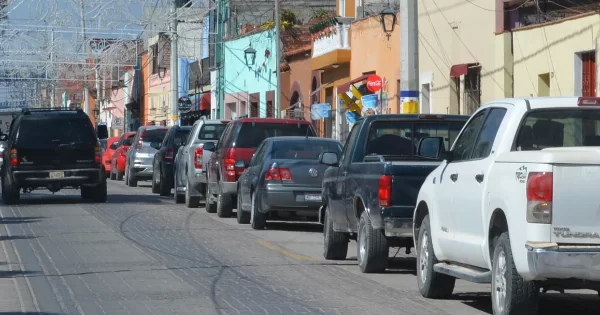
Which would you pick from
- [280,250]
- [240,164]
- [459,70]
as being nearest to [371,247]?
[280,250]

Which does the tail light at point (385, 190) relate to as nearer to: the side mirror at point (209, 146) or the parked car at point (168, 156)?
the side mirror at point (209, 146)

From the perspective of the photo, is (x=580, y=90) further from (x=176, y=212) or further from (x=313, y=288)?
(x=313, y=288)

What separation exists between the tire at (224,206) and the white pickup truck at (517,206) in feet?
37.5

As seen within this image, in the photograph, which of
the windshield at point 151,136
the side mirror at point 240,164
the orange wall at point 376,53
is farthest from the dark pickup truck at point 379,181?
the windshield at point 151,136

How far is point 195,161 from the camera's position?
1035 inches

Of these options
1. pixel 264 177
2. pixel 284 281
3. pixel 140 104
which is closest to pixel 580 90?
pixel 264 177

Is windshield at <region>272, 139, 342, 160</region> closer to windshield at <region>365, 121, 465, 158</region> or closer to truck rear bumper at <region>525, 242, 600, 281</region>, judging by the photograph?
windshield at <region>365, 121, 465, 158</region>

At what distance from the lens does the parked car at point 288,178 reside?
65.5 feet

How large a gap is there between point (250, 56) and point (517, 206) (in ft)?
144

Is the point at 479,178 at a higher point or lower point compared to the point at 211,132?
lower

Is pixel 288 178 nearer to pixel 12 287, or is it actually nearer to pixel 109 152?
pixel 12 287

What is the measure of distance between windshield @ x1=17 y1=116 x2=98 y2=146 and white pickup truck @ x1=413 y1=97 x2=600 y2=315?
15962mm

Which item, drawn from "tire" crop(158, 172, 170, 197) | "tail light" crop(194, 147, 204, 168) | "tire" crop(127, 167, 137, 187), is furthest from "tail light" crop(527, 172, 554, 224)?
"tire" crop(127, 167, 137, 187)

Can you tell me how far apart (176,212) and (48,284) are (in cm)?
1194
